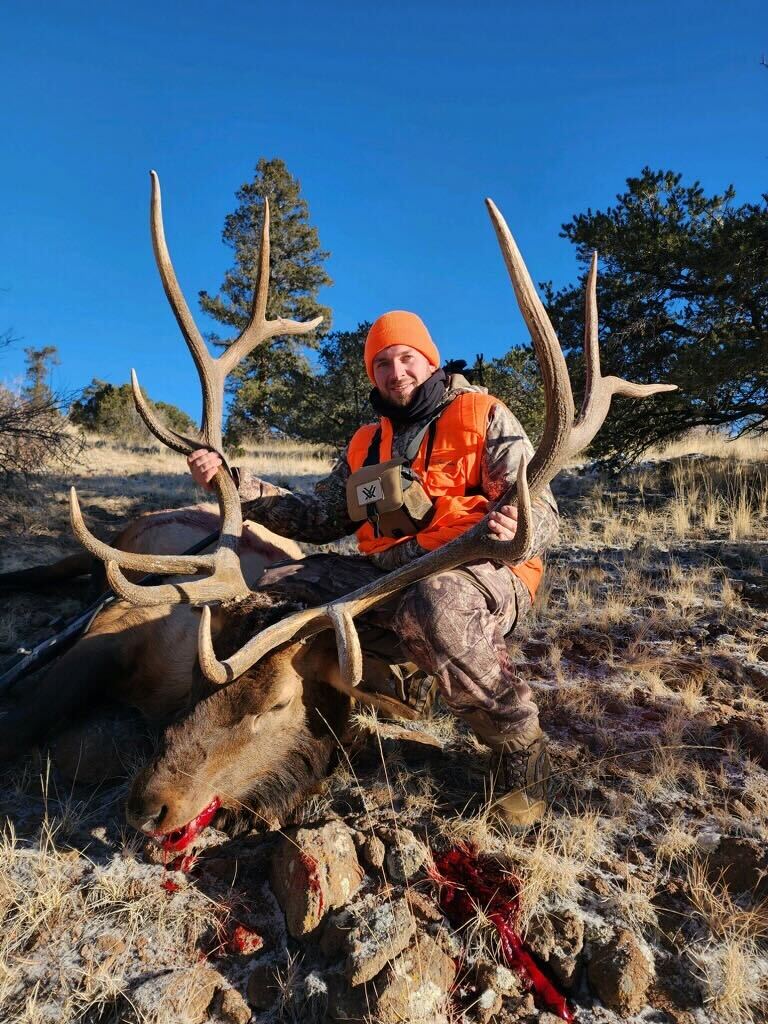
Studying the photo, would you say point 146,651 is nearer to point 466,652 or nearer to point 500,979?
point 466,652

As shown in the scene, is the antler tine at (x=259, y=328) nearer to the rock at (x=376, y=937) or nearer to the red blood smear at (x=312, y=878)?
the red blood smear at (x=312, y=878)

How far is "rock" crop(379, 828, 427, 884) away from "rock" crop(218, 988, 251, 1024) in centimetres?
59

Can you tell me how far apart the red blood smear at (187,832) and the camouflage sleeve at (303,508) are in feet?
5.51

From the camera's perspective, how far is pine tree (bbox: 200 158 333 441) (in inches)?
789

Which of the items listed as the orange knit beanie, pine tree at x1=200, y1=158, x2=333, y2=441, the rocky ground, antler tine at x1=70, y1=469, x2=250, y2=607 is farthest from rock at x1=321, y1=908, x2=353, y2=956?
pine tree at x1=200, y1=158, x2=333, y2=441

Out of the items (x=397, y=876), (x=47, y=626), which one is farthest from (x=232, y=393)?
(x=397, y=876)

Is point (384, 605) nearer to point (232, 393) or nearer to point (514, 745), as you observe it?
point (514, 745)

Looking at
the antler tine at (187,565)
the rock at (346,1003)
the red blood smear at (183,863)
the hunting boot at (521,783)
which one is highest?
the antler tine at (187,565)

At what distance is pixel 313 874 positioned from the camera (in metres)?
2.14

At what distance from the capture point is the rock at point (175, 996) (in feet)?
5.94

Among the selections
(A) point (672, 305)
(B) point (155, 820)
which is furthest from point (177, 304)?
(A) point (672, 305)

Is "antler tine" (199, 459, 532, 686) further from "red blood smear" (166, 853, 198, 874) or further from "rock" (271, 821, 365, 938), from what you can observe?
"red blood smear" (166, 853, 198, 874)

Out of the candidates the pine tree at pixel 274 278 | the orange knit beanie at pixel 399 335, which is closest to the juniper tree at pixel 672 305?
the orange knit beanie at pixel 399 335

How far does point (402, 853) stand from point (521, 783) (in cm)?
58
